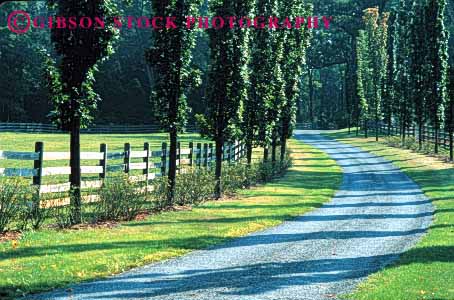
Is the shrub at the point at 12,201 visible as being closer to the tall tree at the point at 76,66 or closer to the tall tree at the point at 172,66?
the tall tree at the point at 76,66

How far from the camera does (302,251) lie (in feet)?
47.9

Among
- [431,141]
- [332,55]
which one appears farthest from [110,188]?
[332,55]

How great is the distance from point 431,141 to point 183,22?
44.2m

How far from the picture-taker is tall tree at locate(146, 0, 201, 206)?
70.9ft

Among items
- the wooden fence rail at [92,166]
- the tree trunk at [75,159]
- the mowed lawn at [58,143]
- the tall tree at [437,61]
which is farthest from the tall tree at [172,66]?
the tall tree at [437,61]

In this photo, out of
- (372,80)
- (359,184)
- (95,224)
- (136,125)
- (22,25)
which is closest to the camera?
(95,224)

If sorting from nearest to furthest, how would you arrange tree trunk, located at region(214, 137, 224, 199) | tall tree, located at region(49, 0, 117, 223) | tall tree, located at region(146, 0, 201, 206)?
tall tree, located at region(49, 0, 117, 223), tall tree, located at region(146, 0, 201, 206), tree trunk, located at region(214, 137, 224, 199)

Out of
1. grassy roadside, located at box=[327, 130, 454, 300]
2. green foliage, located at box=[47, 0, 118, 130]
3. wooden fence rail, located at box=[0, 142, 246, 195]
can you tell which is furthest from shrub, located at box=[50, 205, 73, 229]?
grassy roadside, located at box=[327, 130, 454, 300]

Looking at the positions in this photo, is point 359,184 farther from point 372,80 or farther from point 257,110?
point 372,80

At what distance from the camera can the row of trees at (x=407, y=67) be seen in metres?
52.2

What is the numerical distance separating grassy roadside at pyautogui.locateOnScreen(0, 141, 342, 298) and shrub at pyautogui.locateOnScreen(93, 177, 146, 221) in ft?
1.68

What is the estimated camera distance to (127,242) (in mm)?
14695

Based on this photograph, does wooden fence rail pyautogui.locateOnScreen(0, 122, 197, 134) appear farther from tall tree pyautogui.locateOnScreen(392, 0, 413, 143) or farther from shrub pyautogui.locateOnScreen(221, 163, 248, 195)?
shrub pyautogui.locateOnScreen(221, 163, 248, 195)

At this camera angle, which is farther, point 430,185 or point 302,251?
point 430,185
